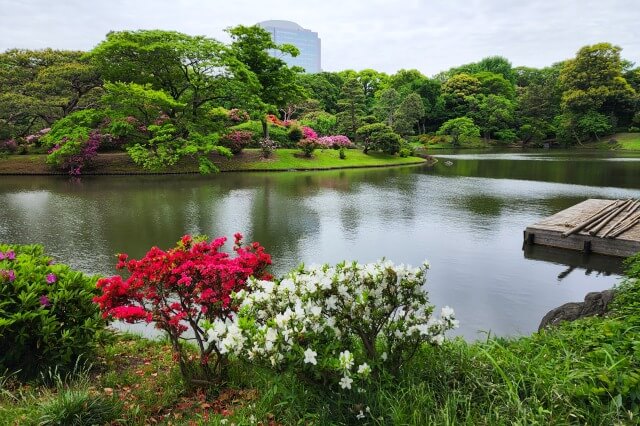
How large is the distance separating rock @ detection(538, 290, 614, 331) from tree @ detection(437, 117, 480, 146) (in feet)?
146

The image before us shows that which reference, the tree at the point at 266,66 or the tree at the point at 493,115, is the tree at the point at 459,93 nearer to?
the tree at the point at 493,115

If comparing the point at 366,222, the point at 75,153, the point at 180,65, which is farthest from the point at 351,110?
the point at 366,222

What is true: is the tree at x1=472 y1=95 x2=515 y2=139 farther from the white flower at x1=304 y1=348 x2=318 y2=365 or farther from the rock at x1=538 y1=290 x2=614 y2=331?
the white flower at x1=304 y1=348 x2=318 y2=365

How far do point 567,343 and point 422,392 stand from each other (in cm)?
137

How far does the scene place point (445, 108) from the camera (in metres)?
52.7

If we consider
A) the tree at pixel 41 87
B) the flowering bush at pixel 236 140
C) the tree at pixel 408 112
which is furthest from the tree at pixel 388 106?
the tree at pixel 41 87

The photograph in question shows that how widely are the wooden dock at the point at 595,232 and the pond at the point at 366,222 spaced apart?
0.30 meters

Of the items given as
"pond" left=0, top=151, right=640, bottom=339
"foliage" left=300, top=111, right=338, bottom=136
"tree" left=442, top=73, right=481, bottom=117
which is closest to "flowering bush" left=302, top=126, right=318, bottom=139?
"foliage" left=300, top=111, right=338, bottom=136

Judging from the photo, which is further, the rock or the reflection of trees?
the reflection of trees

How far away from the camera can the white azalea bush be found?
227cm

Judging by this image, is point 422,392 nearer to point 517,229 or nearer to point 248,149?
point 517,229

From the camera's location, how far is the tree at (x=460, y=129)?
152ft

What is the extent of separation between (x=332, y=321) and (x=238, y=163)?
23238mm

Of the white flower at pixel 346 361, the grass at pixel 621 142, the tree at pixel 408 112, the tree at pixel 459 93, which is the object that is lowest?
the white flower at pixel 346 361
